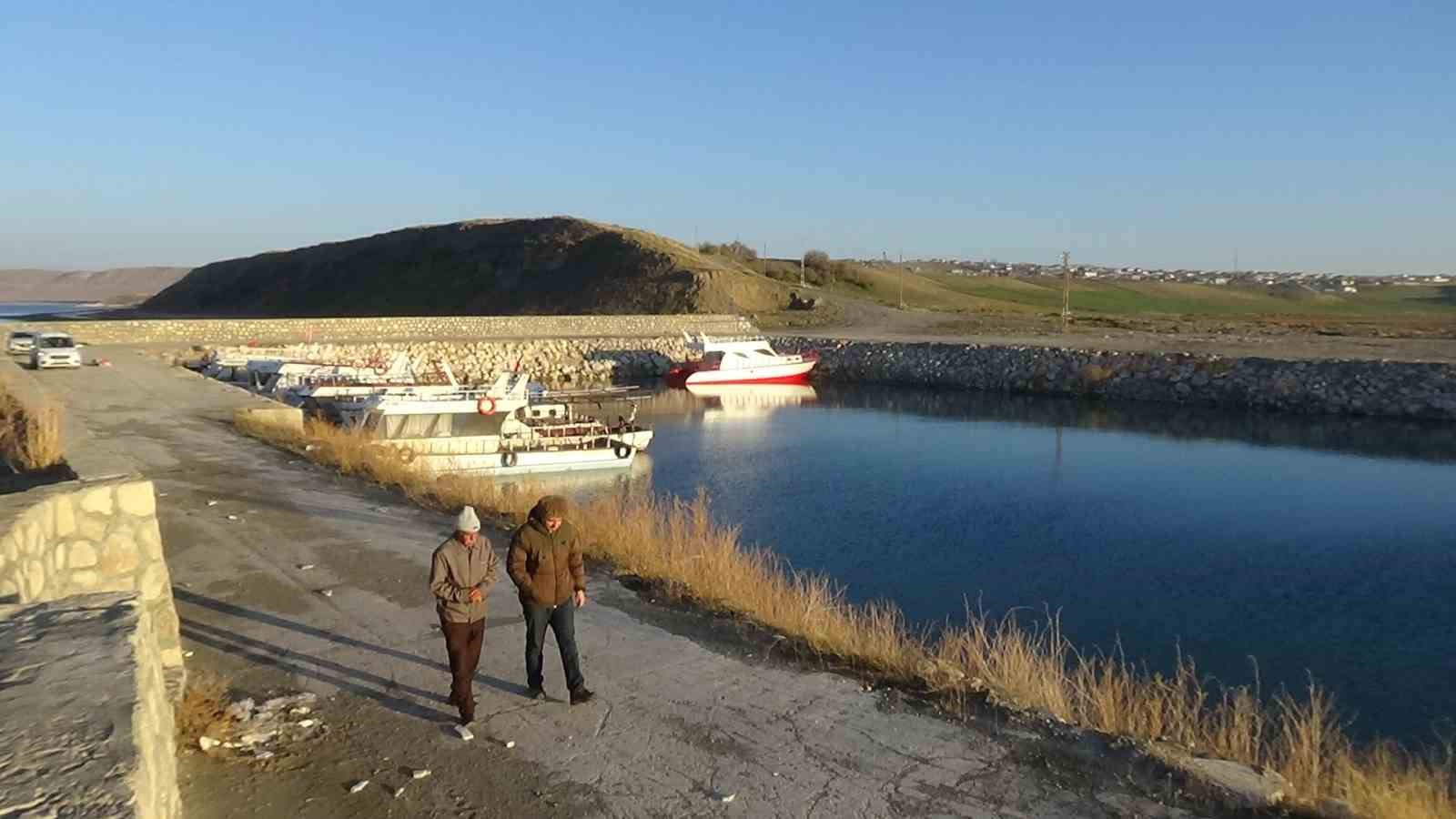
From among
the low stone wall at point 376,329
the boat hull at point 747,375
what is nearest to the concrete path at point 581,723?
the low stone wall at point 376,329

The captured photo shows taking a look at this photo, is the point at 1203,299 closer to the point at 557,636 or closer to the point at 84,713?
the point at 557,636

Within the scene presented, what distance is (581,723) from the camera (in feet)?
24.3

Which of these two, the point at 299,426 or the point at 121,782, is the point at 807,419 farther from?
the point at 121,782

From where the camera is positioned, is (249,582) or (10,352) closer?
(249,582)

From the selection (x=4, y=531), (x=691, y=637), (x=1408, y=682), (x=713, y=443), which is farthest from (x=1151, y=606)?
(x=713, y=443)

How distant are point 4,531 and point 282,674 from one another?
237 cm

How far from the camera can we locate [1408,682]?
545 inches

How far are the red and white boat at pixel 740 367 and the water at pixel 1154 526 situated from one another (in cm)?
1533

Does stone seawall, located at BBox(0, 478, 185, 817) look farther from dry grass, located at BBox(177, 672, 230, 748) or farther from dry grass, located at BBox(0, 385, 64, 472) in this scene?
dry grass, located at BBox(0, 385, 64, 472)

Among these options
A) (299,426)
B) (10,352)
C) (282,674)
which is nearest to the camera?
(282,674)

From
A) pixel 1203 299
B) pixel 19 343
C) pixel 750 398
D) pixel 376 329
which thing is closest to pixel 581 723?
pixel 19 343

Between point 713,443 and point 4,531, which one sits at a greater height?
point 4,531

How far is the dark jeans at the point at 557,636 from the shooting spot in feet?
25.2

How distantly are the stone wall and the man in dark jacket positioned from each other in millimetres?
2229
